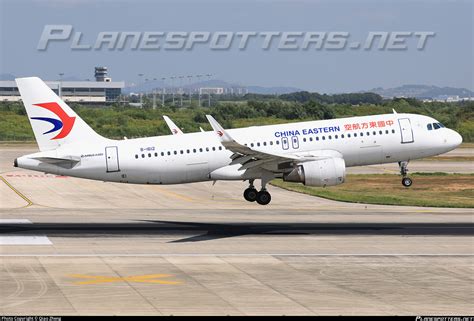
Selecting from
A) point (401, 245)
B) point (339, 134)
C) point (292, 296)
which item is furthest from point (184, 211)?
point (292, 296)

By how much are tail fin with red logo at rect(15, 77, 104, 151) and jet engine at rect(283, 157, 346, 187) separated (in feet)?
37.9

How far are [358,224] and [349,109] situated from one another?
120 metres

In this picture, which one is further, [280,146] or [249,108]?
[249,108]

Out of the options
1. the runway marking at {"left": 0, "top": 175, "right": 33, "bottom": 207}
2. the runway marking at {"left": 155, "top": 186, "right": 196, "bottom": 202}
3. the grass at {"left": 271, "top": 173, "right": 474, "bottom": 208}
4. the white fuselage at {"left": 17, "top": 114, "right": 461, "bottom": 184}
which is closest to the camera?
the white fuselage at {"left": 17, "top": 114, "right": 461, "bottom": 184}

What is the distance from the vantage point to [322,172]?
52938 millimetres

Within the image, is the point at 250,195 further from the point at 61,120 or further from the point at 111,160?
the point at 61,120

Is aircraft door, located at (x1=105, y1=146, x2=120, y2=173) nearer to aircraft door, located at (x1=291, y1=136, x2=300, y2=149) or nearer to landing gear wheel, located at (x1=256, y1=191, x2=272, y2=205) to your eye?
landing gear wheel, located at (x1=256, y1=191, x2=272, y2=205)

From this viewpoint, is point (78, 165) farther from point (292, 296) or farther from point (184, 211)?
point (292, 296)

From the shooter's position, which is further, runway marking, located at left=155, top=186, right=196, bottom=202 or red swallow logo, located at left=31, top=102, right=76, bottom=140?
runway marking, located at left=155, top=186, right=196, bottom=202

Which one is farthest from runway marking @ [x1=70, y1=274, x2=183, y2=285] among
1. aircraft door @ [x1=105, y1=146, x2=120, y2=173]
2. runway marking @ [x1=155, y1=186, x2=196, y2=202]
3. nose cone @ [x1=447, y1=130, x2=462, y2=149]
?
runway marking @ [x1=155, y1=186, x2=196, y2=202]

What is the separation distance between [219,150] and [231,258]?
14.6m

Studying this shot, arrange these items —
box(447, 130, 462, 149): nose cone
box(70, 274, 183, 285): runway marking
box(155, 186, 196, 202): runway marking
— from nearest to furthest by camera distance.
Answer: box(70, 274, 183, 285): runway marking < box(447, 130, 462, 149): nose cone < box(155, 186, 196, 202): runway marking

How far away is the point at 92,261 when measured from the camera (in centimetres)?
4053

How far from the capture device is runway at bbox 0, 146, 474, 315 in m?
32.6
